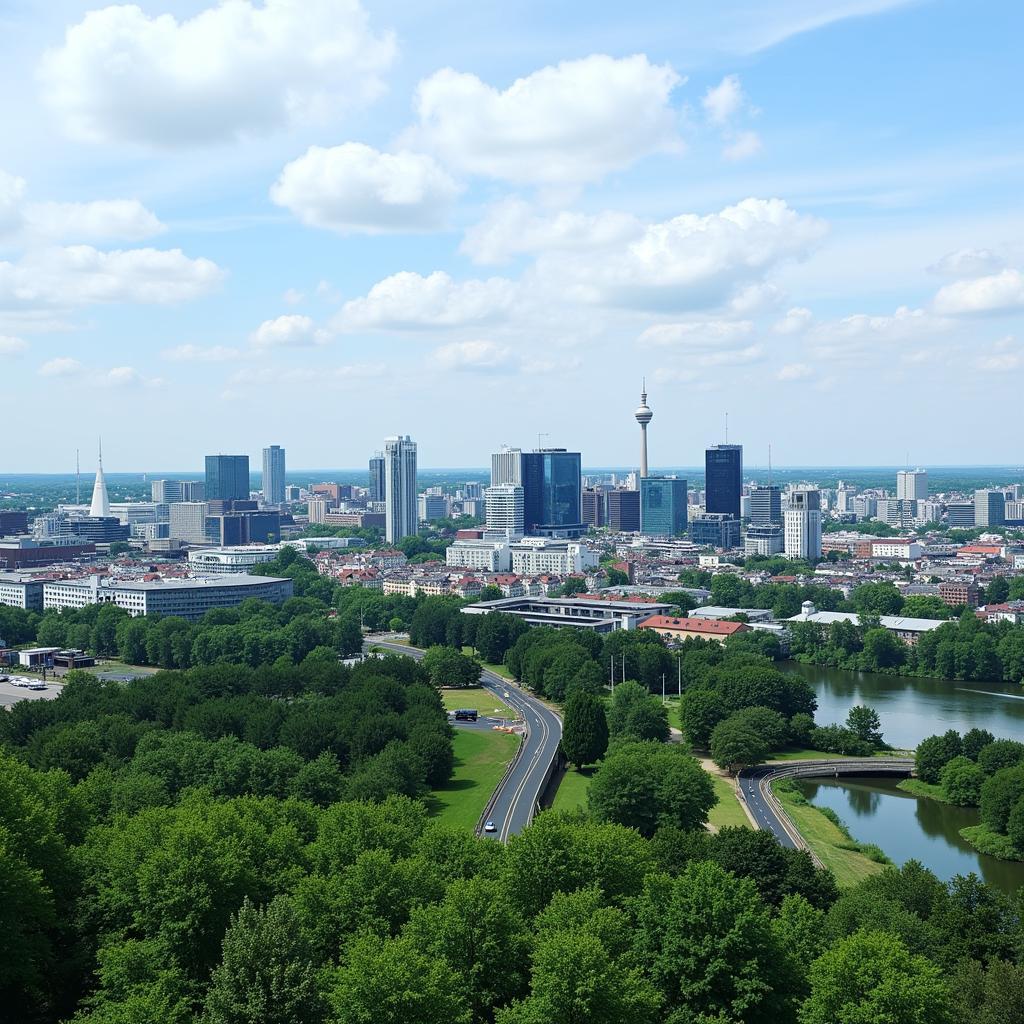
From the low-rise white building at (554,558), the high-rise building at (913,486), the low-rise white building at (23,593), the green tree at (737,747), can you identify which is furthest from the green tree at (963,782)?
the high-rise building at (913,486)

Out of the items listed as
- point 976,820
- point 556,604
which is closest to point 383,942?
point 976,820

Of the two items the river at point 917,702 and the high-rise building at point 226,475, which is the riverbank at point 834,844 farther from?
the high-rise building at point 226,475

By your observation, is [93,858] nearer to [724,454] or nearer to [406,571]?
[406,571]

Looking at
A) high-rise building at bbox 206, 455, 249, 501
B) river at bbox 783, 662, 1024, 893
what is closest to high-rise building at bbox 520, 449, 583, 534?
high-rise building at bbox 206, 455, 249, 501

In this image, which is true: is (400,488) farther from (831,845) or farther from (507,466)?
(831,845)

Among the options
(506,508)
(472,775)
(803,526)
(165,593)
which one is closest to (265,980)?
(472,775)

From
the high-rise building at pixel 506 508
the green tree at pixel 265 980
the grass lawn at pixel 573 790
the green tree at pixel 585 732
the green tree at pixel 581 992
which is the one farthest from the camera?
the high-rise building at pixel 506 508
